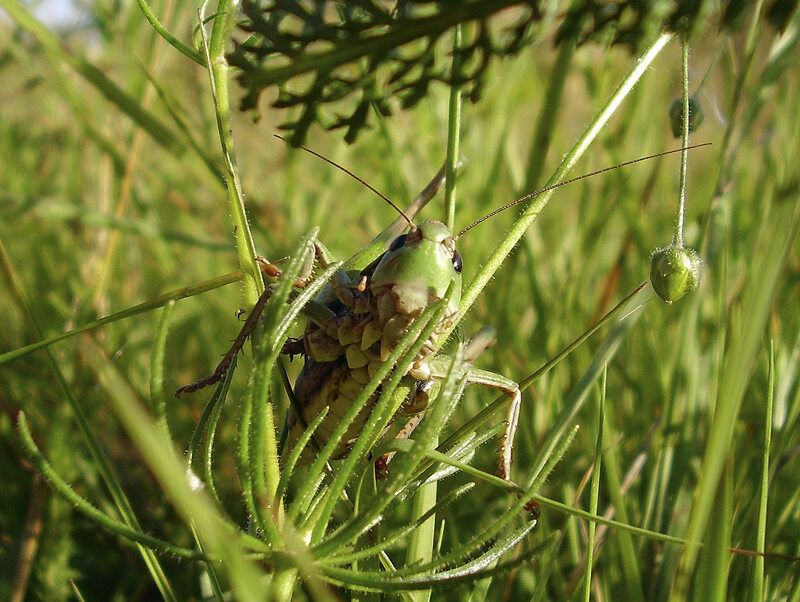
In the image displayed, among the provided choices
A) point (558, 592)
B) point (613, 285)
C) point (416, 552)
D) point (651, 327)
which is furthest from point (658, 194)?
point (416, 552)

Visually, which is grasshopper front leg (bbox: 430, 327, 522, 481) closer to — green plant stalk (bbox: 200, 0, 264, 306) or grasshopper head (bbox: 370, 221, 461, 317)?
grasshopper head (bbox: 370, 221, 461, 317)

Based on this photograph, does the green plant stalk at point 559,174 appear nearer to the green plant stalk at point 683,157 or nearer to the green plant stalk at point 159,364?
the green plant stalk at point 683,157

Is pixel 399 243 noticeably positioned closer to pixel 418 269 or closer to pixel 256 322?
pixel 418 269

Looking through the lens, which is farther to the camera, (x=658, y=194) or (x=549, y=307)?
(x=658, y=194)

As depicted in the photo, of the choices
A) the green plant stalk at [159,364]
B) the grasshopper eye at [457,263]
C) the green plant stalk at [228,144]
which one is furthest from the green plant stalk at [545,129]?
the green plant stalk at [159,364]

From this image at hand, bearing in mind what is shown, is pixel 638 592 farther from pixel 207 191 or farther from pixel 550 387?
pixel 207 191

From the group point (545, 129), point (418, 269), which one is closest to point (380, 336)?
point (418, 269)
